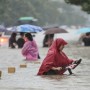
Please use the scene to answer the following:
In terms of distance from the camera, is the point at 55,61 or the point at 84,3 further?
the point at 84,3

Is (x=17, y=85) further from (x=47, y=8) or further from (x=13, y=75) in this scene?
(x=47, y=8)

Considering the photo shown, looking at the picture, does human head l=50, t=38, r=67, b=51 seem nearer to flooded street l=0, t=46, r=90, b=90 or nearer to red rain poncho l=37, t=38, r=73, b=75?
red rain poncho l=37, t=38, r=73, b=75

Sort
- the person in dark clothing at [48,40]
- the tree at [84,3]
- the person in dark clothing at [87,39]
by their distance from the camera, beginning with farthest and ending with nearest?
1. the tree at [84,3]
2. the person in dark clothing at [87,39]
3. the person in dark clothing at [48,40]

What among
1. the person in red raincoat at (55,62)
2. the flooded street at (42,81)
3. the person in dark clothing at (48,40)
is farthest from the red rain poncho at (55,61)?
the person in dark clothing at (48,40)

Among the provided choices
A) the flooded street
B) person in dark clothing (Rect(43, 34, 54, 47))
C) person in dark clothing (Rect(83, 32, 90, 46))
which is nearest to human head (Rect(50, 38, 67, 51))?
the flooded street

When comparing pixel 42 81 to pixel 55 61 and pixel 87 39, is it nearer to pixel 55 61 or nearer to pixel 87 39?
pixel 55 61

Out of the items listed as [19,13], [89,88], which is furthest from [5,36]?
[19,13]

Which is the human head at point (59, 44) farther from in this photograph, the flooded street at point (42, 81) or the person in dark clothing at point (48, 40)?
the person in dark clothing at point (48, 40)

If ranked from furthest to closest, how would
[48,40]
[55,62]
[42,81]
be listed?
[48,40], [55,62], [42,81]

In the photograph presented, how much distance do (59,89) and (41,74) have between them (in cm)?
351

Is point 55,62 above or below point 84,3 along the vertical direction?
below

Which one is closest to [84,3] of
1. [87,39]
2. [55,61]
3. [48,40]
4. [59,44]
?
[87,39]

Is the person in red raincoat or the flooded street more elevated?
the person in red raincoat

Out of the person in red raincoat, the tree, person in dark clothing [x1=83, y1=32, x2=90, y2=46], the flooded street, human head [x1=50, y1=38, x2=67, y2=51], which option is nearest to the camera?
the flooded street
